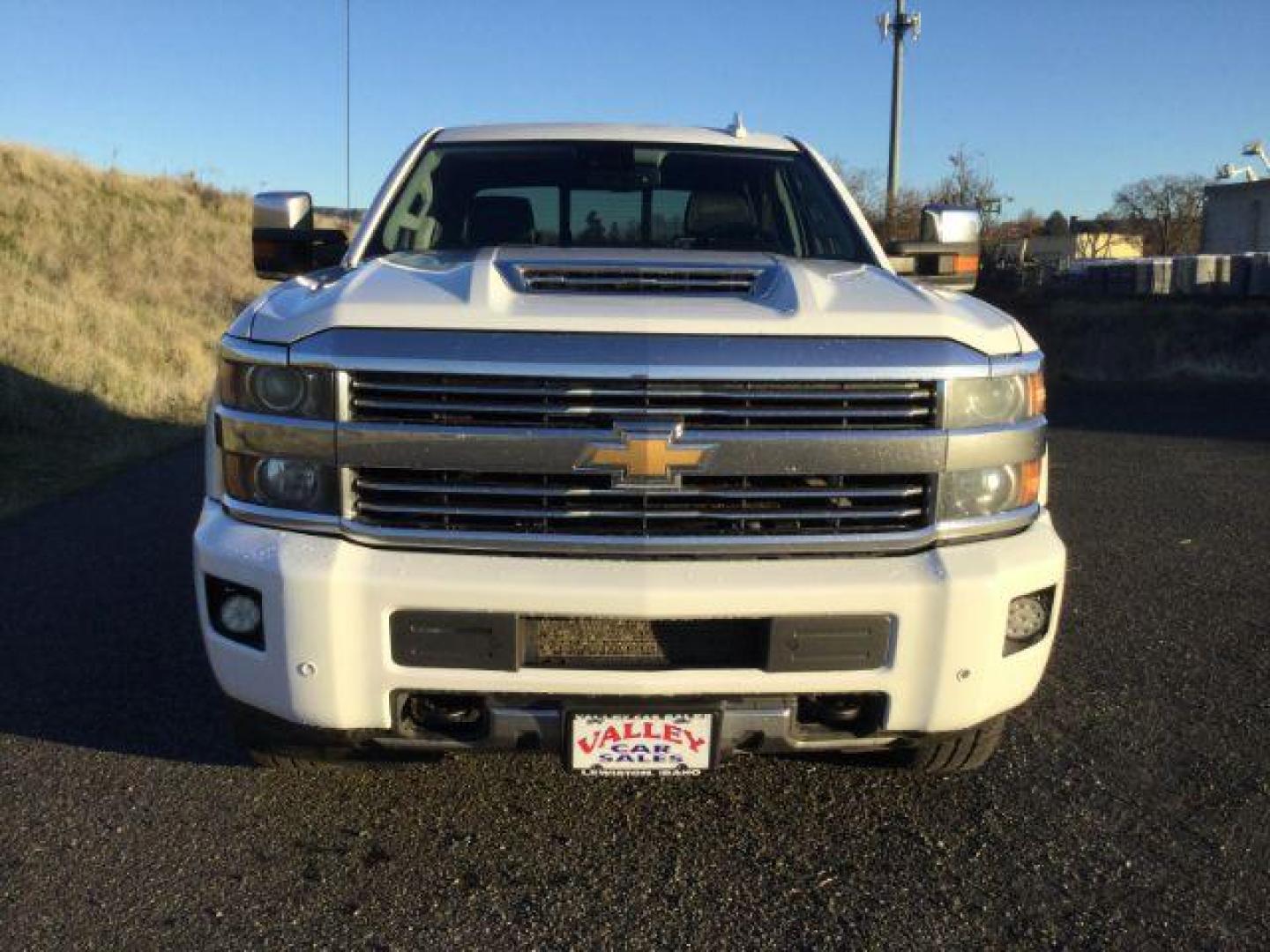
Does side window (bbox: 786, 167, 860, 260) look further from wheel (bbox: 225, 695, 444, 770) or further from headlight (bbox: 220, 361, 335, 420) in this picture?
wheel (bbox: 225, 695, 444, 770)

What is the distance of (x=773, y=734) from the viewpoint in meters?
2.77

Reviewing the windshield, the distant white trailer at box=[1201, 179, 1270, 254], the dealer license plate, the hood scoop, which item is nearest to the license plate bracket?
the dealer license plate

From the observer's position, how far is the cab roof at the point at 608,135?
461 centimetres

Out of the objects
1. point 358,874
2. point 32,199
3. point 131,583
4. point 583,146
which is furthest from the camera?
point 32,199

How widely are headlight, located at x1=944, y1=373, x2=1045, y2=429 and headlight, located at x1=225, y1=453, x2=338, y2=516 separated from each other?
1495 mm

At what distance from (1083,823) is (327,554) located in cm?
219

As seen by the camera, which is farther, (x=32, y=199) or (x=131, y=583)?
(x=32, y=199)

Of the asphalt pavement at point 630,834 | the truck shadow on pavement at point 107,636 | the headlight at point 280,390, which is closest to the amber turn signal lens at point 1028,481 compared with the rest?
the asphalt pavement at point 630,834

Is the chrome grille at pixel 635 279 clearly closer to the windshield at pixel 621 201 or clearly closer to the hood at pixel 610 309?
the hood at pixel 610 309

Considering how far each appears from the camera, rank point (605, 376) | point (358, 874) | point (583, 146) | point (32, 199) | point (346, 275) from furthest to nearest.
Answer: point (32, 199) → point (583, 146) → point (346, 275) → point (358, 874) → point (605, 376)

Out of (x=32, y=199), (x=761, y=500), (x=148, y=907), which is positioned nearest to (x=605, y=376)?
(x=761, y=500)

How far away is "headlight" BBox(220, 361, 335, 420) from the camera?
8.86ft

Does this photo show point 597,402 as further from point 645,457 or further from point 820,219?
point 820,219

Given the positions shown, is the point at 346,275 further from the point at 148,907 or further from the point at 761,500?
the point at 148,907
